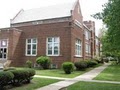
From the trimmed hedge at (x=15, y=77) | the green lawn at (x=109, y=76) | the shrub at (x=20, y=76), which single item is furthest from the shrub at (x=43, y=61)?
the shrub at (x=20, y=76)

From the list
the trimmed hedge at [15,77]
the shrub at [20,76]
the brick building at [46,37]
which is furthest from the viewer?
the brick building at [46,37]

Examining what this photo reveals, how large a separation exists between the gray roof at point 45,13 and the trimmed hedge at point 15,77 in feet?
59.2

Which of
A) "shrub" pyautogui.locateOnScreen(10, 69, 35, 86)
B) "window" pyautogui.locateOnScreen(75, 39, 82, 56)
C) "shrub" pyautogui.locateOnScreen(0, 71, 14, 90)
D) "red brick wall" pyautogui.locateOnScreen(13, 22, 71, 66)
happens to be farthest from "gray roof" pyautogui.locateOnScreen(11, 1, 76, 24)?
"shrub" pyautogui.locateOnScreen(0, 71, 14, 90)

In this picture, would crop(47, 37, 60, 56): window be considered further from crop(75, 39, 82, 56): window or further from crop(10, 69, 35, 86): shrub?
crop(10, 69, 35, 86): shrub

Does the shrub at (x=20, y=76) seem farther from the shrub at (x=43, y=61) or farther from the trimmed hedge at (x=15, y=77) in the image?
the shrub at (x=43, y=61)

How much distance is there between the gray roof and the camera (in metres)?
32.3

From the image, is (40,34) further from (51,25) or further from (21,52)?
(21,52)

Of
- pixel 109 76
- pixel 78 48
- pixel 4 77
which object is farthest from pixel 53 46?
pixel 4 77

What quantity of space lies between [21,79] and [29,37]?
19.6 meters

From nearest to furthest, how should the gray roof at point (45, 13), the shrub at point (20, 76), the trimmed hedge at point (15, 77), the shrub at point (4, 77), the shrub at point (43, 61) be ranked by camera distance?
the shrub at point (4, 77) < the trimmed hedge at point (15, 77) < the shrub at point (20, 76) < the shrub at point (43, 61) < the gray roof at point (45, 13)

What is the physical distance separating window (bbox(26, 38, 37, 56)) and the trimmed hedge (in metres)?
17.9

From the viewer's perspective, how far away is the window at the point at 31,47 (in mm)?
32588

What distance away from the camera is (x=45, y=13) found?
34219 millimetres

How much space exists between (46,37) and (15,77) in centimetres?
1871
